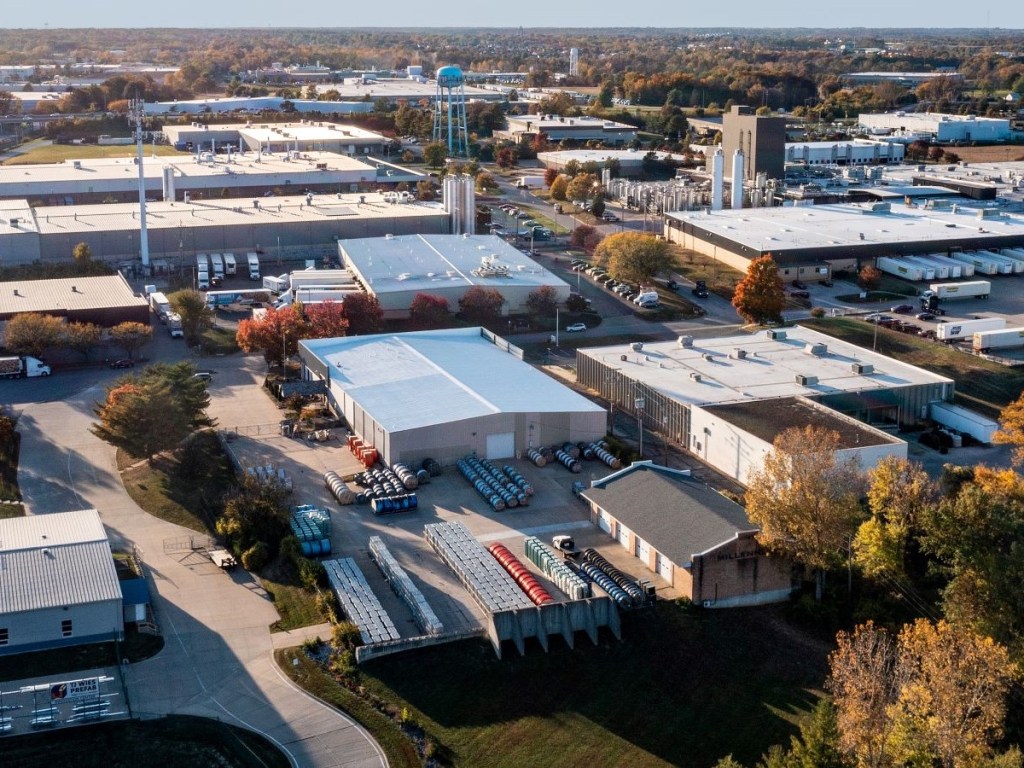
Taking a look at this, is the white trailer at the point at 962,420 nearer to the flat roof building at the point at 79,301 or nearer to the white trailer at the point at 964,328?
the white trailer at the point at 964,328

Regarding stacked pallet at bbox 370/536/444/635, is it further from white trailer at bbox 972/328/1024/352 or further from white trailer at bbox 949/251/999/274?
white trailer at bbox 949/251/999/274

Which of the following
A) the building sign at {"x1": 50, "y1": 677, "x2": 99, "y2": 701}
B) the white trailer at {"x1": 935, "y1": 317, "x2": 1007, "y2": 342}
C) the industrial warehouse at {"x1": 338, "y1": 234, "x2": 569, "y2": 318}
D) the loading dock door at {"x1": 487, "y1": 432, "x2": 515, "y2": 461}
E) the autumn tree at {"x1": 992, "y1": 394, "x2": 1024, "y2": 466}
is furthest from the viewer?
the industrial warehouse at {"x1": 338, "y1": 234, "x2": 569, "y2": 318}

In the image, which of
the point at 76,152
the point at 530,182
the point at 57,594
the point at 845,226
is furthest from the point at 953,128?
the point at 57,594

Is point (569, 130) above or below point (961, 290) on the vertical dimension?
above

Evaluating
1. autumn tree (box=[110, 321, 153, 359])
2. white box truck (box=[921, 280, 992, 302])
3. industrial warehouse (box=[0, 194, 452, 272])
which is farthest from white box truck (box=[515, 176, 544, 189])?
autumn tree (box=[110, 321, 153, 359])

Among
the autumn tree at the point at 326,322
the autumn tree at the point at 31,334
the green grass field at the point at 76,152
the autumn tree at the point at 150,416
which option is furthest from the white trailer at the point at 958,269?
the green grass field at the point at 76,152

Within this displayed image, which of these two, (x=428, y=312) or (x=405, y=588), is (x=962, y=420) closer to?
(x=405, y=588)
